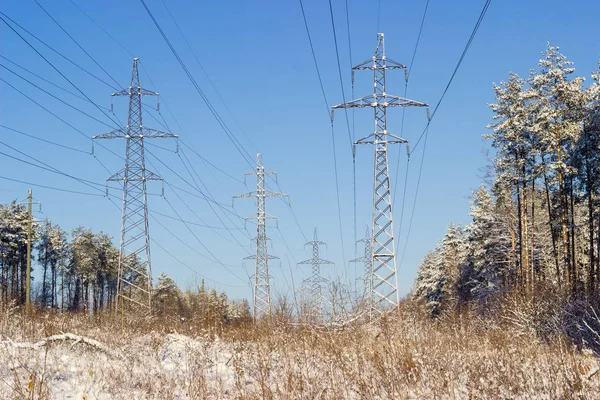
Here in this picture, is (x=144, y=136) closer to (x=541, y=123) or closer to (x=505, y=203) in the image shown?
(x=541, y=123)

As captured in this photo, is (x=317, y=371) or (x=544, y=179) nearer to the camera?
(x=317, y=371)

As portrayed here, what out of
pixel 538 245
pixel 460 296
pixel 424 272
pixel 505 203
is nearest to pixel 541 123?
pixel 505 203

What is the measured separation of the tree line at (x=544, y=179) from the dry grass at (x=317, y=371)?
15.3 meters

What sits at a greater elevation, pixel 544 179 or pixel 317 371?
pixel 544 179

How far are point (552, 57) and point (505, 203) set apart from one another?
493 inches

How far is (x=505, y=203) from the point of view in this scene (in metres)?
41.8

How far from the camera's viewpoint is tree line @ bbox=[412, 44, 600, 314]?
2986 cm

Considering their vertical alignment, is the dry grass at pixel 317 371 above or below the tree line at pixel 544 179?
below

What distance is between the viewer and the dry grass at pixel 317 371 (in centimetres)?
696

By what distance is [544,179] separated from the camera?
113ft

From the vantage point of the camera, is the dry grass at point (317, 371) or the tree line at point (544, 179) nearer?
the dry grass at point (317, 371)

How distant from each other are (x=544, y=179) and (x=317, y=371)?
29.2 meters

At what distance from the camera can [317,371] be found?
331 inches

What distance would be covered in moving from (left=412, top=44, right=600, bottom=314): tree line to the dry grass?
15319 millimetres
